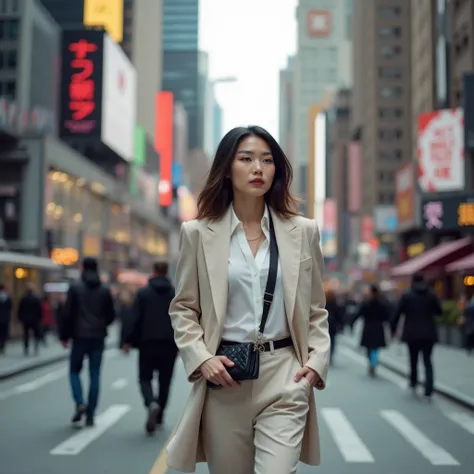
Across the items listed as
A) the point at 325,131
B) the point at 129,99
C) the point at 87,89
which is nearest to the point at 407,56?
the point at 129,99

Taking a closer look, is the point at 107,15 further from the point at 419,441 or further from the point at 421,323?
the point at 419,441

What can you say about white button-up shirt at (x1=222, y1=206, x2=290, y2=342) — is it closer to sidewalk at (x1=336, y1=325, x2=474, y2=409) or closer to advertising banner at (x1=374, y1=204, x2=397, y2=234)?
sidewalk at (x1=336, y1=325, x2=474, y2=409)

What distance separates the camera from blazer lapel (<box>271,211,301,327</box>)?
3586 mm

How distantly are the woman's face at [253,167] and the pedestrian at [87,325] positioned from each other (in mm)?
6425

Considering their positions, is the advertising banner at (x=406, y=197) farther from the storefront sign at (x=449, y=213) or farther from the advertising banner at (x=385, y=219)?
the storefront sign at (x=449, y=213)

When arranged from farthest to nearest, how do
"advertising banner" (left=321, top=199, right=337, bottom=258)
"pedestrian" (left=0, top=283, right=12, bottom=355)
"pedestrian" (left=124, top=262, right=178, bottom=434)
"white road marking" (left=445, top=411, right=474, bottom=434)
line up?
"advertising banner" (left=321, top=199, right=337, bottom=258), "pedestrian" (left=0, top=283, right=12, bottom=355), "white road marking" (left=445, top=411, right=474, bottom=434), "pedestrian" (left=124, top=262, right=178, bottom=434)

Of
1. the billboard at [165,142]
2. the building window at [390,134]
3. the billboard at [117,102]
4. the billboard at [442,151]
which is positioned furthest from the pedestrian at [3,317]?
the billboard at [165,142]

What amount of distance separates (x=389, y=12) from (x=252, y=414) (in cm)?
10046

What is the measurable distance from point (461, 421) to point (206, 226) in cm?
791

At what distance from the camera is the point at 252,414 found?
11.5 ft

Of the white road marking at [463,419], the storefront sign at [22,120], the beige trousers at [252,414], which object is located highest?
the storefront sign at [22,120]

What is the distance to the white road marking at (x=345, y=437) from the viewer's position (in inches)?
322

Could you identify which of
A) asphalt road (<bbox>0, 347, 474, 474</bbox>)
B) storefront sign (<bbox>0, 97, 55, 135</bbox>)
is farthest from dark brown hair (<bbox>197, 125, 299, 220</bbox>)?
storefront sign (<bbox>0, 97, 55, 135</bbox>)

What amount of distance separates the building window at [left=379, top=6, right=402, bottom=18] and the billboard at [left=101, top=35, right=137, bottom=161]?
129ft
